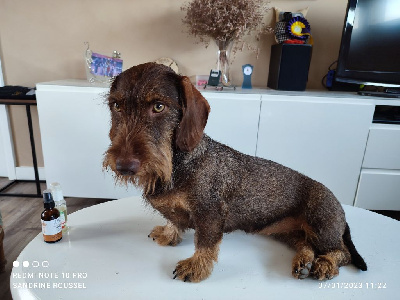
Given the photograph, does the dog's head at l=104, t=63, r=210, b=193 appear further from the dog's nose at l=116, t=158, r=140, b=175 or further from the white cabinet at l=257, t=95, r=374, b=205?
the white cabinet at l=257, t=95, r=374, b=205

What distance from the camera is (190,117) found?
72cm

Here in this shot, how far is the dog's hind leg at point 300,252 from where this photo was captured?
789 millimetres

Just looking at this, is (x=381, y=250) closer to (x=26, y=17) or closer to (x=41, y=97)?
(x=41, y=97)

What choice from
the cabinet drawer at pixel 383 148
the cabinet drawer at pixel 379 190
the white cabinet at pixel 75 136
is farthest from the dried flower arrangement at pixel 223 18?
the cabinet drawer at pixel 379 190

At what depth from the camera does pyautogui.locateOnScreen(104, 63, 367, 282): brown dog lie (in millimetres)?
669

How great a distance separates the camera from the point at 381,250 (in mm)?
938

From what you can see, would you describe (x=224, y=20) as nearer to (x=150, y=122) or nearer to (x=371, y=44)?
(x=371, y=44)

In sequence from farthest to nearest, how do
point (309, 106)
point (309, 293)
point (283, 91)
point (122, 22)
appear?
point (122, 22) → point (283, 91) → point (309, 106) → point (309, 293)

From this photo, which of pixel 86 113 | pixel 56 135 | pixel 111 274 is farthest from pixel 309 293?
pixel 56 135

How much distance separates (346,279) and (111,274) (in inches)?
26.1

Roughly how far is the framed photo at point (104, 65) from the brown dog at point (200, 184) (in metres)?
1.46

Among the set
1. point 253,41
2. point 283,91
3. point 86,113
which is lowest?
point 86,113

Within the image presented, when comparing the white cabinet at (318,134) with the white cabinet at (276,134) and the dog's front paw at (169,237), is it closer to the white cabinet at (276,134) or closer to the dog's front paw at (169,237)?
the white cabinet at (276,134)

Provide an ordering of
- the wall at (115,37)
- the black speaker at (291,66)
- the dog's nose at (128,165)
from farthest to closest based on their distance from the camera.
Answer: the wall at (115,37) < the black speaker at (291,66) < the dog's nose at (128,165)
